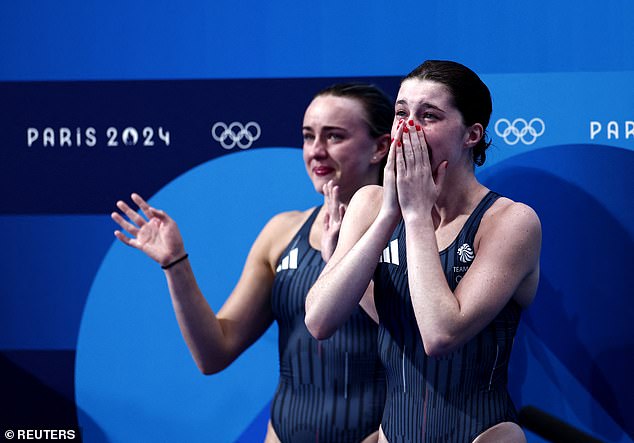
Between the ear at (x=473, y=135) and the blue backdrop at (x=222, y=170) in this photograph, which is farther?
the blue backdrop at (x=222, y=170)

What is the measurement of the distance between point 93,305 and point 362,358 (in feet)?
3.74

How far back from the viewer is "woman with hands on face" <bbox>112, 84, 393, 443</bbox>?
2.49 m

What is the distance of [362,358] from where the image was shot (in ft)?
8.16

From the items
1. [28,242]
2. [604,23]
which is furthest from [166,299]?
[604,23]

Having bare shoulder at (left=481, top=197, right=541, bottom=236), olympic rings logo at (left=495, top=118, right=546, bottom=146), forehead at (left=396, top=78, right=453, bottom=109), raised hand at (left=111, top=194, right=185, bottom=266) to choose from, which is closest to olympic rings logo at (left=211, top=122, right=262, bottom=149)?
raised hand at (left=111, top=194, right=185, bottom=266)

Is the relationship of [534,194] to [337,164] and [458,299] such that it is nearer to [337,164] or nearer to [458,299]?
[337,164]

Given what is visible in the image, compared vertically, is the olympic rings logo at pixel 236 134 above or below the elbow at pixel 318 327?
above

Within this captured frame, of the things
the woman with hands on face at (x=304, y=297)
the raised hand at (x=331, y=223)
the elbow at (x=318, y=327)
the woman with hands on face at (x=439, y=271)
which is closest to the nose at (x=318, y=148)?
the woman with hands on face at (x=304, y=297)

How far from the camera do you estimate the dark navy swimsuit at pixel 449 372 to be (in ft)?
6.59

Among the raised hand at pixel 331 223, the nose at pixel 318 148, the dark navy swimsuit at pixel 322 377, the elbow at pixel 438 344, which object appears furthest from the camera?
the nose at pixel 318 148

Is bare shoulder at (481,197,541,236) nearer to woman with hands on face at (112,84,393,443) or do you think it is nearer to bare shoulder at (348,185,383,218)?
bare shoulder at (348,185,383,218)

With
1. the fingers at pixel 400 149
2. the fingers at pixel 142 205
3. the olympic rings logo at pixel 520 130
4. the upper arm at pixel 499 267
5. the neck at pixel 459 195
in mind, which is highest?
the olympic rings logo at pixel 520 130

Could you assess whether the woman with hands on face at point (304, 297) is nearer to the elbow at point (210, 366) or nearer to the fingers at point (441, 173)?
the elbow at point (210, 366)

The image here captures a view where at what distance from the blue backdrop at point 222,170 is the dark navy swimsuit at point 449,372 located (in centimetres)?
90
